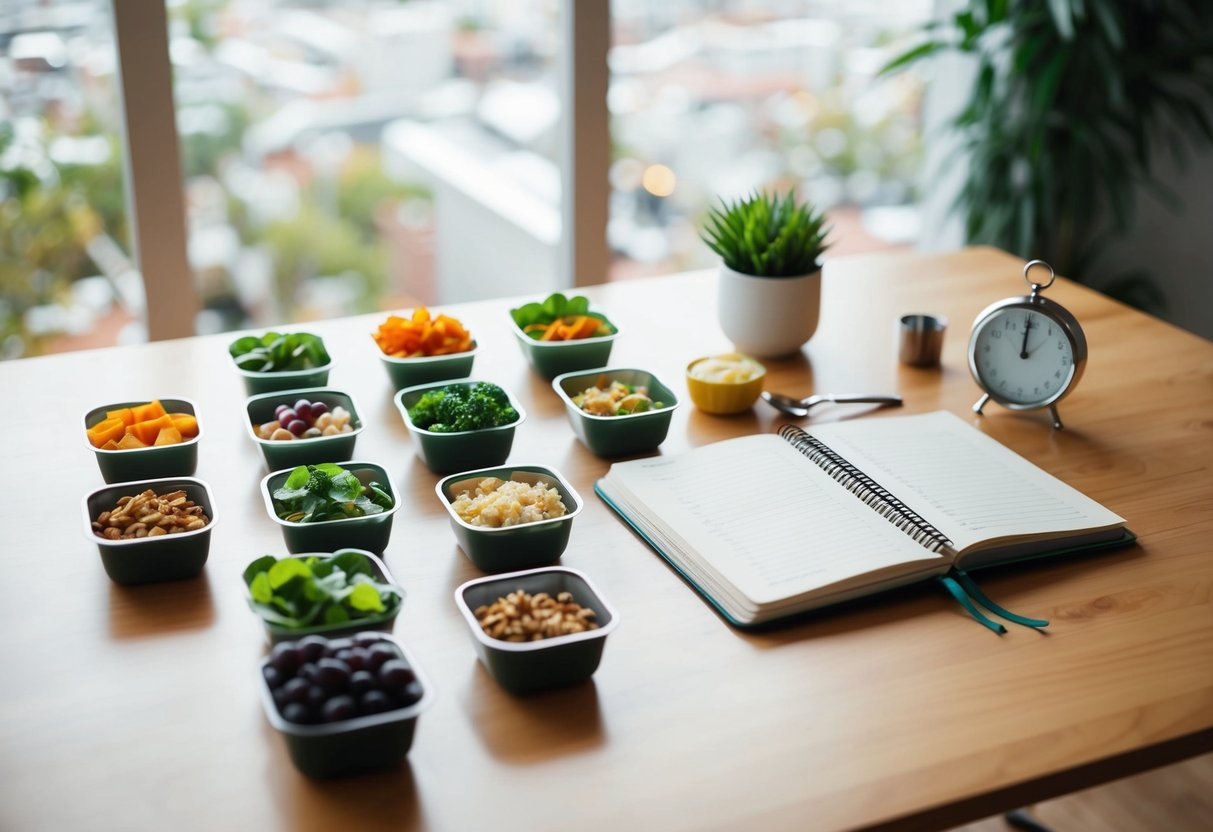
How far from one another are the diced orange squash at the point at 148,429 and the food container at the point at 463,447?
290 millimetres

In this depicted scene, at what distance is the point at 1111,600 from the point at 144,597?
101 centimetres

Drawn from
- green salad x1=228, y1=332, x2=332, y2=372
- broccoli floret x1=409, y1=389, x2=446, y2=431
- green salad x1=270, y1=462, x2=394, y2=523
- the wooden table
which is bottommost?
the wooden table

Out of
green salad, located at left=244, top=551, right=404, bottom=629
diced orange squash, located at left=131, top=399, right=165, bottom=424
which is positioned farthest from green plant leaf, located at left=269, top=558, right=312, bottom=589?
diced orange squash, located at left=131, top=399, right=165, bottom=424

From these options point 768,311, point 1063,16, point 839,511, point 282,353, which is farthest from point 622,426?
point 1063,16

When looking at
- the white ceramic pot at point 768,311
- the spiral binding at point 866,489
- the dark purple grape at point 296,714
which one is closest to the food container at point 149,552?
→ the dark purple grape at point 296,714

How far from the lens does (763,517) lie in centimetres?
139

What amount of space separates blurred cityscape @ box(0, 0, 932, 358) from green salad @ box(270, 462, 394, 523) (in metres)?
1.27

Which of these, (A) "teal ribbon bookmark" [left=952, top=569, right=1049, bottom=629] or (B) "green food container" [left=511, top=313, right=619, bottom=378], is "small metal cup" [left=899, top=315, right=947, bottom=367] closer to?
(B) "green food container" [left=511, top=313, right=619, bottom=378]

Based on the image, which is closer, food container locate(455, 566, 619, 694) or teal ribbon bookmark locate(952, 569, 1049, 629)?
food container locate(455, 566, 619, 694)

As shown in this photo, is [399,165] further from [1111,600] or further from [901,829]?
[901,829]

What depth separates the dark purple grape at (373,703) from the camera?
99cm

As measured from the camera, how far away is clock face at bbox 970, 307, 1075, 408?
166 centimetres

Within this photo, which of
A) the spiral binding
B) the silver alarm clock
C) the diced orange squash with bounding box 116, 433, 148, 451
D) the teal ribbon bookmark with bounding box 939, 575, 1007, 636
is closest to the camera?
the teal ribbon bookmark with bounding box 939, 575, 1007, 636

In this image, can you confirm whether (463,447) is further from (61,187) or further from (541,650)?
(61,187)
